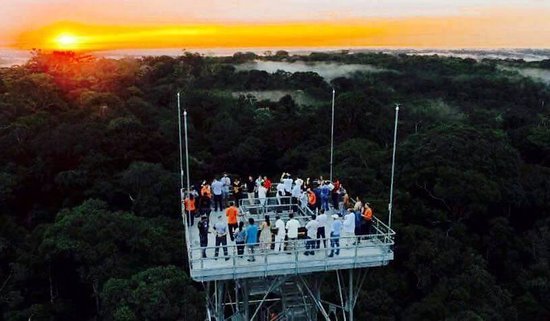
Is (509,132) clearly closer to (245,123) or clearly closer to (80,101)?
(245,123)

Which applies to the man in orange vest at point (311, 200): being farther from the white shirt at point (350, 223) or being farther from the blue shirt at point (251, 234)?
the blue shirt at point (251, 234)

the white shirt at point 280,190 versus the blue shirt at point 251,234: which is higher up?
the blue shirt at point 251,234

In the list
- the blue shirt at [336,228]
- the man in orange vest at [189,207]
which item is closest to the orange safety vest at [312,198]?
the blue shirt at [336,228]

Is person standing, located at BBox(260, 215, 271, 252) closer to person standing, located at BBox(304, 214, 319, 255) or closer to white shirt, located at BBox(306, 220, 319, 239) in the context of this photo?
person standing, located at BBox(304, 214, 319, 255)

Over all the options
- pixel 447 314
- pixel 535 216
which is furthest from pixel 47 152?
pixel 535 216

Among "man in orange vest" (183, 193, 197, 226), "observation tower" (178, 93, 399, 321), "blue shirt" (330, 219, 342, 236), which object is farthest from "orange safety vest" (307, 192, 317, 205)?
"man in orange vest" (183, 193, 197, 226)

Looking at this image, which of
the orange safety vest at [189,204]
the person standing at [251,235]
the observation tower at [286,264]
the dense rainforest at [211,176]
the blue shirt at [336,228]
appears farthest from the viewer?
the dense rainforest at [211,176]
